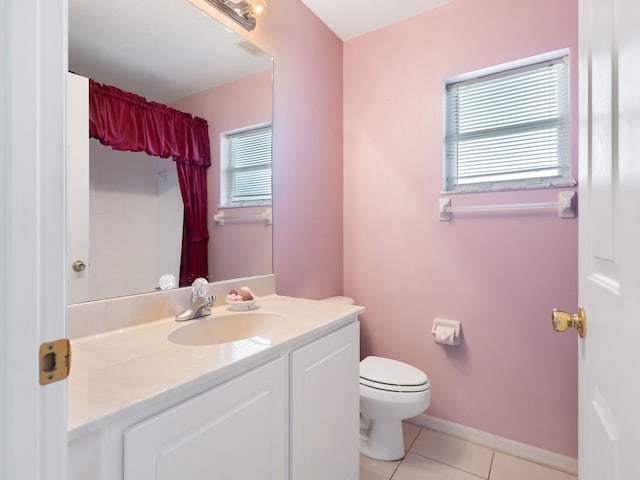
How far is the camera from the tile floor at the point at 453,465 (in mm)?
1597

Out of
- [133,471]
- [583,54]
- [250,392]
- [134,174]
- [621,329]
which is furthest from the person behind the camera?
[134,174]

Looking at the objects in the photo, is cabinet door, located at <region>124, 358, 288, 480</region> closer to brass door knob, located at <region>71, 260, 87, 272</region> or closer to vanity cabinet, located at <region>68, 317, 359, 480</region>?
vanity cabinet, located at <region>68, 317, 359, 480</region>

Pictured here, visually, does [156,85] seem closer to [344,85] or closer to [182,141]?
[182,141]

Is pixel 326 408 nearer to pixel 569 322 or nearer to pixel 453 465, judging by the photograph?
pixel 569 322

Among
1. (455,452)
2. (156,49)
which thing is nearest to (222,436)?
(156,49)

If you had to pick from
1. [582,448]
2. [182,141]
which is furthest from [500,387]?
[182,141]

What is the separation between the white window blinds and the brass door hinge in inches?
46.6

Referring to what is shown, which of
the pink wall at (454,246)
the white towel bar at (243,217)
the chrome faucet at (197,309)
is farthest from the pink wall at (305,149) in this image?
the chrome faucet at (197,309)

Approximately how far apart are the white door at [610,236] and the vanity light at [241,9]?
128cm

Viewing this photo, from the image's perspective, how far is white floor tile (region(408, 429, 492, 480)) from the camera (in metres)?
1.66

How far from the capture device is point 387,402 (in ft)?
5.18

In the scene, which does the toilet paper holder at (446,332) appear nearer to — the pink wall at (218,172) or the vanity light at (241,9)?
the pink wall at (218,172)

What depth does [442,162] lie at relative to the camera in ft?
6.31

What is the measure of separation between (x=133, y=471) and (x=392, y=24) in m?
2.46
